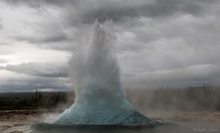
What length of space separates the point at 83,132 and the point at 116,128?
2.91 metres

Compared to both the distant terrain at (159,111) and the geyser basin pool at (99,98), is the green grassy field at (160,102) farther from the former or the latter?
the geyser basin pool at (99,98)

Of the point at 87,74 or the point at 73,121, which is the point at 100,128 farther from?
the point at 87,74

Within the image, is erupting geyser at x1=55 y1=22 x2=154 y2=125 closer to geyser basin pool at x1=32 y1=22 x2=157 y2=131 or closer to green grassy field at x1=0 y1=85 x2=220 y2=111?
geyser basin pool at x1=32 y1=22 x2=157 y2=131

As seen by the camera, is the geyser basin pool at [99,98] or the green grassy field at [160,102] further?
the green grassy field at [160,102]

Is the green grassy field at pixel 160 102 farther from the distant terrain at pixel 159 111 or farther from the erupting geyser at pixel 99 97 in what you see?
the erupting geyser at pixel 99 97

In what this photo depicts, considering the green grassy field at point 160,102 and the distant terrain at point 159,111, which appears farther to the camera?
the green grassy field at point 160,102

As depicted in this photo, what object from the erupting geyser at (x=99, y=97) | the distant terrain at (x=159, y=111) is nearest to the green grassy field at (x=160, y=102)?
the distant terrain at (x=159, y=111)

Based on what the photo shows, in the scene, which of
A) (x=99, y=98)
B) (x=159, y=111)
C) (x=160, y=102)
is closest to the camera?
(x=99, y=98)

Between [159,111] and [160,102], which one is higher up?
[160,102]

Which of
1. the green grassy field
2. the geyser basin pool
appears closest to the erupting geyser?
the geyser basin pool

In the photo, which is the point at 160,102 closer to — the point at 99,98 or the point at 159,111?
the point at 159,111

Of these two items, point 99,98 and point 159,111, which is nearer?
point 99,98

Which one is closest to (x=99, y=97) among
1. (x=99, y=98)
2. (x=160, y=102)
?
(x=99, y=98)

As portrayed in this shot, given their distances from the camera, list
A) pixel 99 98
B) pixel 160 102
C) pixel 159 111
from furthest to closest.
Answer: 1. pixel 160 102
2. pixel 159 111
3. pixel 99 98
